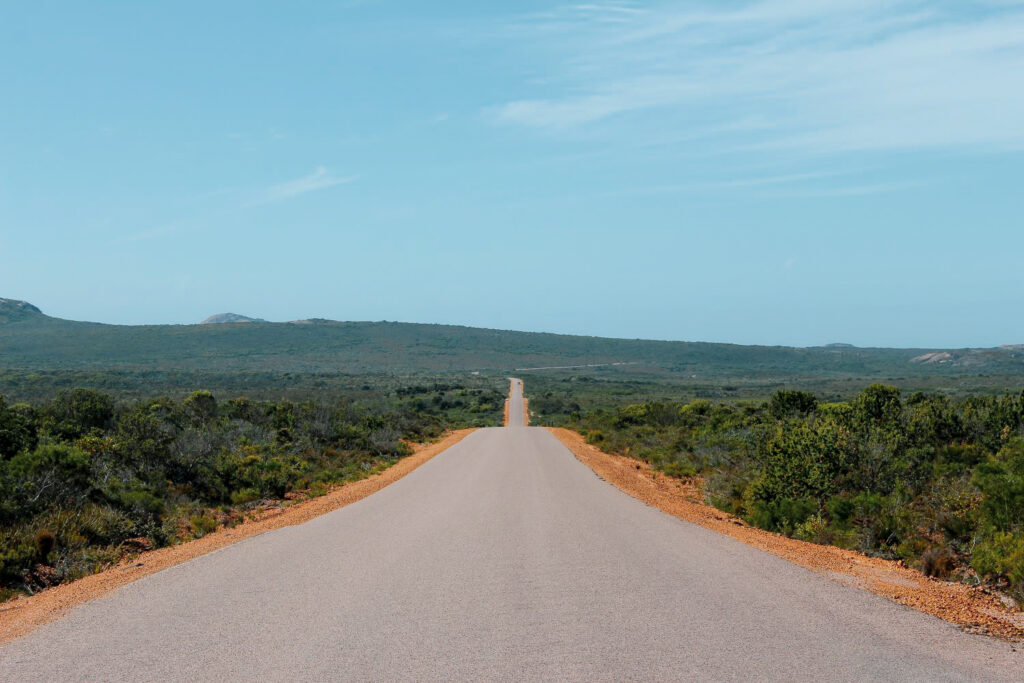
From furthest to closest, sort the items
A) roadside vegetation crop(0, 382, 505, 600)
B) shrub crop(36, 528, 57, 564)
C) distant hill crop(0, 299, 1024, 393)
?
distant hill crop(0, 299, 1024, 393)
roadside vegetation crop(0, 382, 505, 600)
shrub crop(36, 528, 57, 564)

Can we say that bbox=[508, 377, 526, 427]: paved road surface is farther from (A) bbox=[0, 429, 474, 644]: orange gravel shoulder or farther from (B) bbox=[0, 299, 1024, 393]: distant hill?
(B) bbox=[0, 299, 1024, 393]: distant hill

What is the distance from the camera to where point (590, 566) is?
941 cm

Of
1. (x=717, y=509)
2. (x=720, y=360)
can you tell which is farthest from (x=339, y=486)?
(x=720, y=360)

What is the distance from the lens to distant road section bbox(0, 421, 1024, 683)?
581 cm

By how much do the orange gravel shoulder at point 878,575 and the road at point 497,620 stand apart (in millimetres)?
355

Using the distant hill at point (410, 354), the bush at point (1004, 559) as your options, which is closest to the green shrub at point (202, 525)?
the bush at point (1004, 559)

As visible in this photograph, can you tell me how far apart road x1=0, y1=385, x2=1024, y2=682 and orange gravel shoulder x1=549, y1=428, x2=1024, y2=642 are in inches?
14.0

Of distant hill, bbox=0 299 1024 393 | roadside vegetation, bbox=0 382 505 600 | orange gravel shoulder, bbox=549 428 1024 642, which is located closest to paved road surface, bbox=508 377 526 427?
roadside vegetation, bbox=0 382 505 600

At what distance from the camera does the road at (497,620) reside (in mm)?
5824

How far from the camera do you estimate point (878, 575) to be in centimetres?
941

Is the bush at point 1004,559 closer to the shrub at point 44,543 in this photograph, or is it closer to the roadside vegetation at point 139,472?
the roadside vegetation at point 139,472

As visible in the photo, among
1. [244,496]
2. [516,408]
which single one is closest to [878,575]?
[244,496]

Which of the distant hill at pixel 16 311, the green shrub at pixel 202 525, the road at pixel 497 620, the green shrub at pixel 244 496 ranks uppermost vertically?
the distant hill at pixel 16 311

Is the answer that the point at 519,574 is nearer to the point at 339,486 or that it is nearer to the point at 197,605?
the point at 197,605
